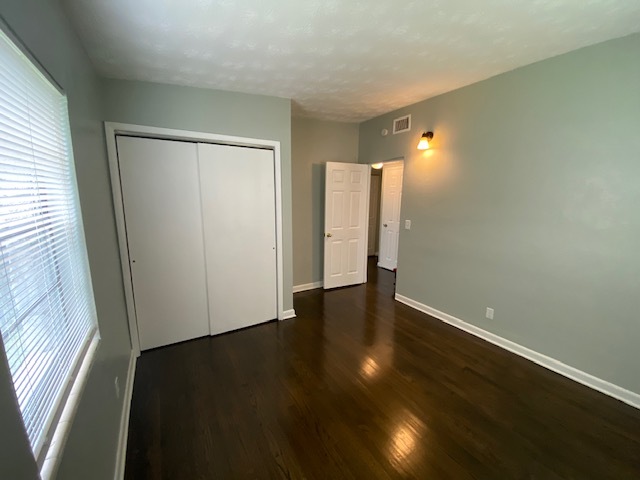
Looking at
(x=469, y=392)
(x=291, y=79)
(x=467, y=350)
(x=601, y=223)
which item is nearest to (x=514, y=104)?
(x=601, y=223)

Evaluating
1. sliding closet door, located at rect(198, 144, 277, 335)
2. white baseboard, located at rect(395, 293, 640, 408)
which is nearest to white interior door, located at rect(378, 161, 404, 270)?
white baseboard, located at rect(395, 293, 640, 408)

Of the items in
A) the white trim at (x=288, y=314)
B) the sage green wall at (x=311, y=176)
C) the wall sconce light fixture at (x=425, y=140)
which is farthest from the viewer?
the sage green wall at (x=311, y=176)

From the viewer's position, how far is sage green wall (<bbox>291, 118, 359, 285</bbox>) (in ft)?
12.6

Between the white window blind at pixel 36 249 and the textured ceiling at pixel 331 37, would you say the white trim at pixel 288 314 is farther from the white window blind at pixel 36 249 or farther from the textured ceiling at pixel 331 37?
the textured ceiling at pixel 331 37

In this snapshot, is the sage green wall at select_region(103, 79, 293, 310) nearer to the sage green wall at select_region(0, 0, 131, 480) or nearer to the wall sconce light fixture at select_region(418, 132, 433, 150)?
the sage green wall at select_region(0, 0, 131, 480)

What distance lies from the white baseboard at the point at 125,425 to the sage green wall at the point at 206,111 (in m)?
1.68

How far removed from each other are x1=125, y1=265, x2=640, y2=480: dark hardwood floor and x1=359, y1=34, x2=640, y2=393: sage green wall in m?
0.42

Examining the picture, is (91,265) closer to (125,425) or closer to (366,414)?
(125,425)

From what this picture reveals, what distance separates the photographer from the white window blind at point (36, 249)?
0.74 m

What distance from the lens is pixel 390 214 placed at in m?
5.32

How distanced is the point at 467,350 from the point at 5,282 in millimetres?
3038

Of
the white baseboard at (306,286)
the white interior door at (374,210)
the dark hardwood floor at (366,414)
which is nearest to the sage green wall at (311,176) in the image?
the white baseboard at (306,286)

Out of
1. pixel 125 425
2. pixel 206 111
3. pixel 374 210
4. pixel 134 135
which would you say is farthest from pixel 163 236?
pixel 374 210

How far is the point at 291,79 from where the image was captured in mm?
2391
